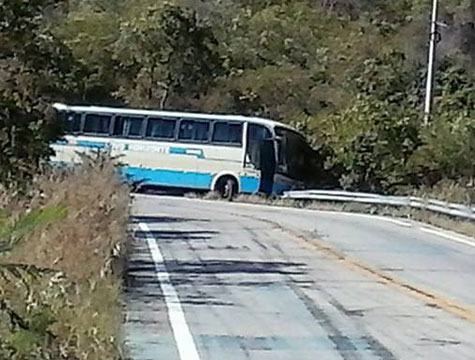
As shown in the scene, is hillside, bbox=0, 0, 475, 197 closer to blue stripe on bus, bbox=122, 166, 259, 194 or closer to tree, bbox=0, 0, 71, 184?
blue stripe on bus, bbox=122, 166, 259, 194

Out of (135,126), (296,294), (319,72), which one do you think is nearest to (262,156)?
(135,126)

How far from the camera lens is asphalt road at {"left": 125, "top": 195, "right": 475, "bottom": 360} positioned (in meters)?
11.9

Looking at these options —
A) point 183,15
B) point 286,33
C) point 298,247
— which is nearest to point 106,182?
point 298,247

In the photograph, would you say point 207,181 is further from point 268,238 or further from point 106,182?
point 106,182

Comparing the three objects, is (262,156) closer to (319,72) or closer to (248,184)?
(248,184)

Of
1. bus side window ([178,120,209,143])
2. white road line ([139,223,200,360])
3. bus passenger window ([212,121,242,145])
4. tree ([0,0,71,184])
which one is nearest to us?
white road line ([139,223,200,360])

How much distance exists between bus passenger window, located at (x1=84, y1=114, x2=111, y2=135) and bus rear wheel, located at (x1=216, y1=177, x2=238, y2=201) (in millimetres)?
4909

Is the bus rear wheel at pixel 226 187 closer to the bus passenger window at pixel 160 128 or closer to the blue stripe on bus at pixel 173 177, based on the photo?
the blue stripe on bus at pixel 173 177

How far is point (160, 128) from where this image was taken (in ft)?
157

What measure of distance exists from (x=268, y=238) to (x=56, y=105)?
5726mm

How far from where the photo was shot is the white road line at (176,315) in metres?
11.4

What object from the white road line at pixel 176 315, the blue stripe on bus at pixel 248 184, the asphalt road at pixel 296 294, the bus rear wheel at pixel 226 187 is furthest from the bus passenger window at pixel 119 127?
the white road line at pixel 176 315

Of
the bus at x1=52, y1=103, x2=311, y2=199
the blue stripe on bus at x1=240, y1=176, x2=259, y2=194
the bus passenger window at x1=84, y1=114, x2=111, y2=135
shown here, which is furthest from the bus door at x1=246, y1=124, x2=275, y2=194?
the bus passenger window at x1=84, y1=114, x2=111, y2=135

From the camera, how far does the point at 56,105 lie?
21656mm
